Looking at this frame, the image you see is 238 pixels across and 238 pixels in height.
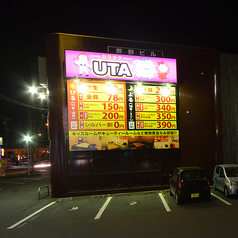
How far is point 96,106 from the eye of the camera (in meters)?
11.0

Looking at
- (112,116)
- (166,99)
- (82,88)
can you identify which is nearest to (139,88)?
(166,99)

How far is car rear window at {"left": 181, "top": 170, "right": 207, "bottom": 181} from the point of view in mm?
8530

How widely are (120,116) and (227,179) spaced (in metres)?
6.53

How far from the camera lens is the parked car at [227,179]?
28.8 ft

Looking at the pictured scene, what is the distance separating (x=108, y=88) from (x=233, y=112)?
9.66 meters

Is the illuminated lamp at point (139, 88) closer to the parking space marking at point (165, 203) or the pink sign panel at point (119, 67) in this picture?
the pink sign panel at point (119, 67)

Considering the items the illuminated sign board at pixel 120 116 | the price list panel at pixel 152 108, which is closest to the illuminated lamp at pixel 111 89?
the illuminated sign board at pixel 120 116

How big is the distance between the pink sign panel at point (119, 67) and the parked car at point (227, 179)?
608 cm

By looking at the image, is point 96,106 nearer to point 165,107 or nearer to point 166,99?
point 165,107

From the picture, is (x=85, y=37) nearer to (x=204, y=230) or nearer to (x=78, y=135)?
(x=78, y=135)

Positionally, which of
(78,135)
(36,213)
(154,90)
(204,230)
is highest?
(154,90)

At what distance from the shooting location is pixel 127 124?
11367mm

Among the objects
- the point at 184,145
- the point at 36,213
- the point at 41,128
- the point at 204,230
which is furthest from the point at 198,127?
the point at 41,128

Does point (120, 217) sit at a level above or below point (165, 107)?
below
